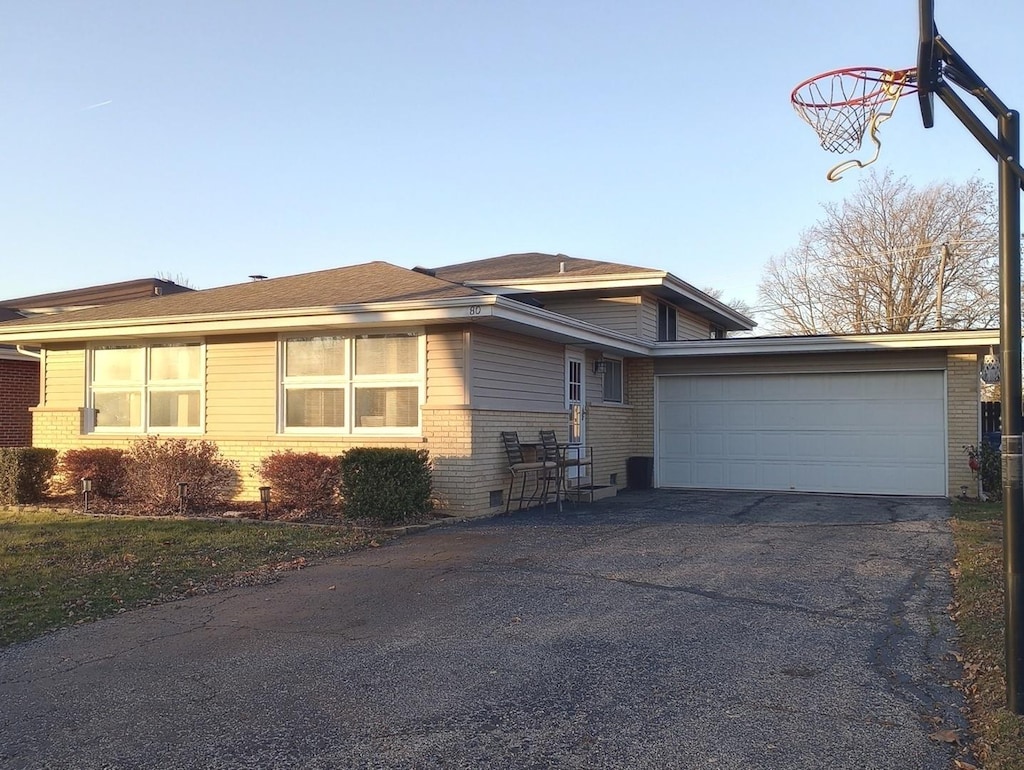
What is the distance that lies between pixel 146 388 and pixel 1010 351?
13.3m

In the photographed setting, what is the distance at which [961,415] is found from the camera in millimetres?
15578

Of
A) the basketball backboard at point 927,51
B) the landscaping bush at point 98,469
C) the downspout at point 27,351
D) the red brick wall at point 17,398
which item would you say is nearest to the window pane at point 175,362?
the landscaping bush at point 98,469

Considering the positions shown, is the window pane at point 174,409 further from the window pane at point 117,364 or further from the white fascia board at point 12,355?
the white fascia board at point 12,355

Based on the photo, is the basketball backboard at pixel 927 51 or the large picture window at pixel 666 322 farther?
the large picture window at pixel 666 322

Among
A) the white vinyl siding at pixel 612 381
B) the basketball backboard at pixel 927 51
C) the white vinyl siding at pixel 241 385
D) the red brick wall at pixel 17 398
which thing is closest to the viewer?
the basketball backboard at pixel 927 51

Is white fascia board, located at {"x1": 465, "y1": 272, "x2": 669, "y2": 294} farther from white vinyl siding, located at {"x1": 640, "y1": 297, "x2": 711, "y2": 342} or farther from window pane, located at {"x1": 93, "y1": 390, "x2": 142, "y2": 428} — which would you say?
window pane, located at {"x1": 93, "y1": 390, "x2": 142, "y2": 428}

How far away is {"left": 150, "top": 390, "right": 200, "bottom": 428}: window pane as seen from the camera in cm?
1438

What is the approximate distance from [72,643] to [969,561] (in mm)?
8260

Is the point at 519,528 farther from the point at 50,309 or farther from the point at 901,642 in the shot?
the point at 50,309

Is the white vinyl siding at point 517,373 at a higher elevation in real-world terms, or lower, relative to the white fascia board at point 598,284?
lower

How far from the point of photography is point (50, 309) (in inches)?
960

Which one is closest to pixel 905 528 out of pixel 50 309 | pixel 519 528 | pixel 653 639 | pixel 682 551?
pixel 682 551

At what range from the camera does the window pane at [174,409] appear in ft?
47.2

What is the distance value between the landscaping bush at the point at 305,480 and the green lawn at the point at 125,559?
0.77 meters
